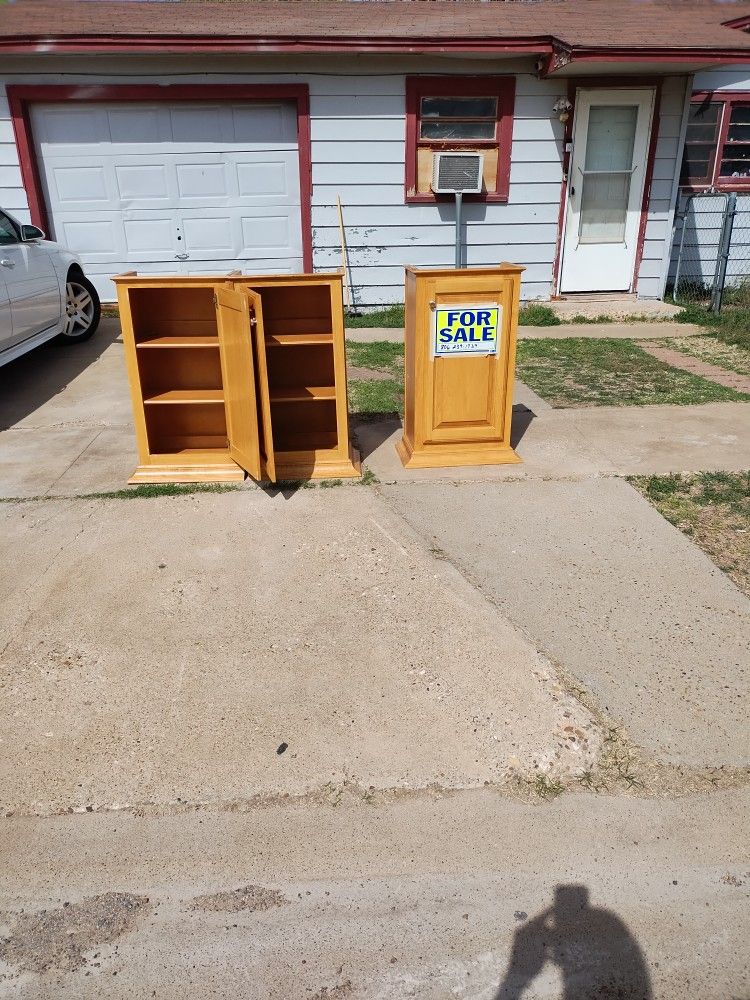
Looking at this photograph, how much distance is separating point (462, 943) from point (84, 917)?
1092mm

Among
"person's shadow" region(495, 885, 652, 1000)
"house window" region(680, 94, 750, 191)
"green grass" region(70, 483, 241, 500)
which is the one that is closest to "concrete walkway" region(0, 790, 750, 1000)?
"person's shadow" region(495, 885, 652, 1000)

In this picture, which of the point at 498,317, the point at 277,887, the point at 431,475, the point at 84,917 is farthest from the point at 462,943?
the point at 498,317

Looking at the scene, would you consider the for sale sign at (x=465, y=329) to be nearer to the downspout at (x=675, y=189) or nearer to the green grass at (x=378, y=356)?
the green grass at (x=378, y=356)

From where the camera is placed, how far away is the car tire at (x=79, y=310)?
9066mm

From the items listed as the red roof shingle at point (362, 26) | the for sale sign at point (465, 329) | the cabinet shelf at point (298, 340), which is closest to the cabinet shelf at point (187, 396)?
the cabinet shelf at point (298, 340)

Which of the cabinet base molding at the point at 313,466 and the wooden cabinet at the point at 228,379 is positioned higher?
the wooden cabinet at the point at 228,379

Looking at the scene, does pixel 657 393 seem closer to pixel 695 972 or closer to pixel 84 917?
pixel 695 972

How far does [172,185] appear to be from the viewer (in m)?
10.2

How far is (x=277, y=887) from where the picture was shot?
232 cm

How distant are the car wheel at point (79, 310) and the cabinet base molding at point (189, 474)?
4.54 meters

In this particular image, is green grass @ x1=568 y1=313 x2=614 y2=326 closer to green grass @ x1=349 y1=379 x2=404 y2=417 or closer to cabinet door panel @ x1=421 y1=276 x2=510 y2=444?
green grass @ x1=349 y1=379 x2=404 y2=417

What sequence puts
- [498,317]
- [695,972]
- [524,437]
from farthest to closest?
[524,437]
[498,317]
[695,972]

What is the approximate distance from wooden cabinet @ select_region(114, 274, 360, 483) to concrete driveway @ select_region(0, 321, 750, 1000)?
23.2 inches

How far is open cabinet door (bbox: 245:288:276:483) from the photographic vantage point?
14.6 feet
